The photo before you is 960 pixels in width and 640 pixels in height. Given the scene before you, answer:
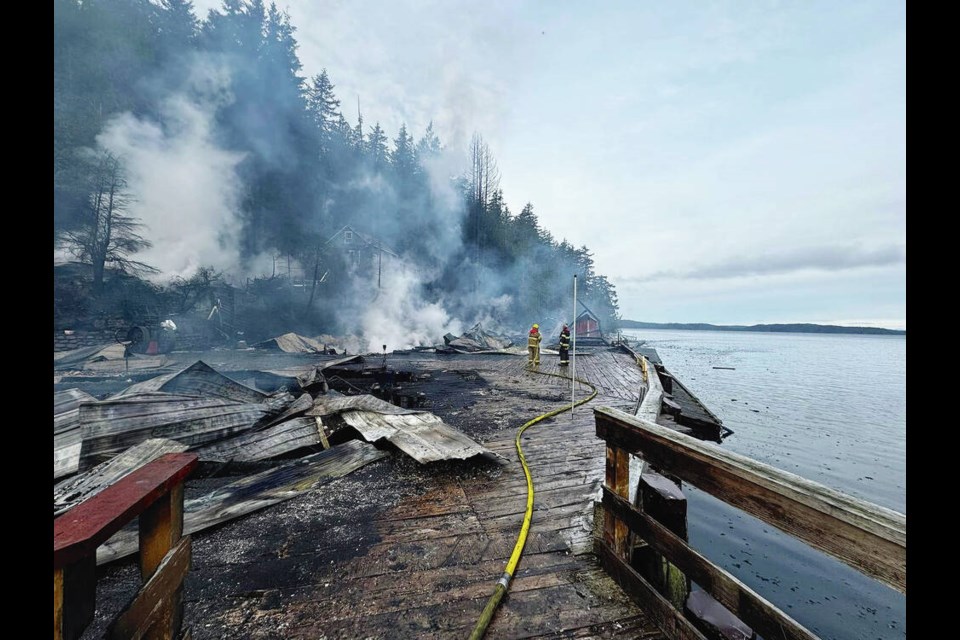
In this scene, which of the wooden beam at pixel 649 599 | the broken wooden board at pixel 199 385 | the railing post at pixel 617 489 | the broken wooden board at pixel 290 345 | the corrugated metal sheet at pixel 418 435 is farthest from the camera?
the broken wooden board at pixel 290 345

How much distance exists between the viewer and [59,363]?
13.0m

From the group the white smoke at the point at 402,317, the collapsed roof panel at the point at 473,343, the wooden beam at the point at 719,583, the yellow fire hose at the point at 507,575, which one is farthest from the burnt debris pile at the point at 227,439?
the white smoke at the point at 402,317

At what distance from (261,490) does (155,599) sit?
2.74m

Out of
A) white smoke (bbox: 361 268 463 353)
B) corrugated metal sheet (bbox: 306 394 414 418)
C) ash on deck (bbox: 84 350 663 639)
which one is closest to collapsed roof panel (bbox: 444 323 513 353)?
white smoke (bbox: 361 268 463 353)

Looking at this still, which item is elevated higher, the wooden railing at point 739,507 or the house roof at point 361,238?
the house roof at point 361,238

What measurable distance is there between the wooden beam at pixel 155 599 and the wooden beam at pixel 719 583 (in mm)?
2309

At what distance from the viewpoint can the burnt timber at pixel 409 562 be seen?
2.15 metres

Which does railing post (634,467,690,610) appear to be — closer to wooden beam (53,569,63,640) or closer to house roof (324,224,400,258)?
wooden beam (53,569,63,640)

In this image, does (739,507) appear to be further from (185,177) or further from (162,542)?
(185,177)

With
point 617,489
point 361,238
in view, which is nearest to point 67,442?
point 617,489

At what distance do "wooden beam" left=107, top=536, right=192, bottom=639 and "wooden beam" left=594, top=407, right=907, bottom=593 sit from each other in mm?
2485

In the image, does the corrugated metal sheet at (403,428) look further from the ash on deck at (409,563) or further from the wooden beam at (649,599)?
the wooden beam at (649,599)

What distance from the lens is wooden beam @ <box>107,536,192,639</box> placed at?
118 cm
